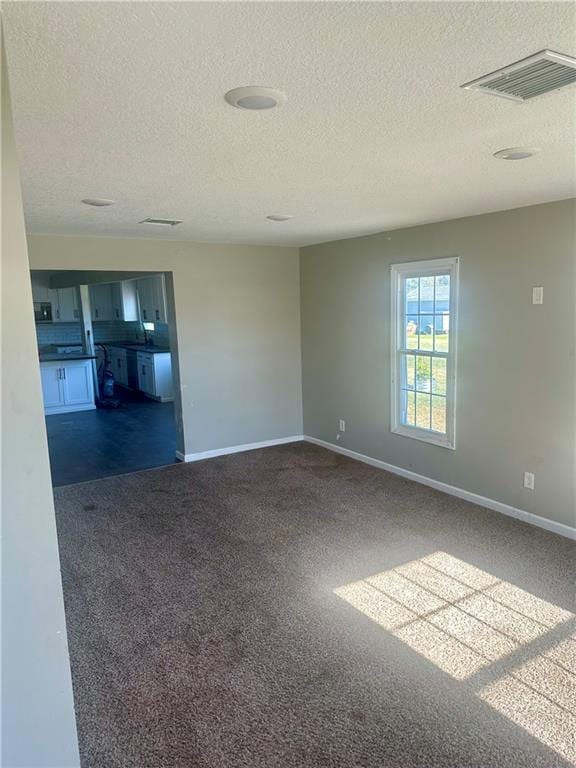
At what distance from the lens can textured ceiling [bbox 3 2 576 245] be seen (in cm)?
126

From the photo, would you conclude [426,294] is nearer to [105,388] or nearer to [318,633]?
[318,633]

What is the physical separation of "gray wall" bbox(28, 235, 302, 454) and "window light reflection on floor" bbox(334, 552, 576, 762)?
309cm

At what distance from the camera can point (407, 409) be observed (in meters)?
5.09

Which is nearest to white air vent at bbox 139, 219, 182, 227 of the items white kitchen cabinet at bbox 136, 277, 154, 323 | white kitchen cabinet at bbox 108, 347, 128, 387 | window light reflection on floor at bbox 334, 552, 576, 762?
window light reflection on floor at bbox 334, 552, 576, 762

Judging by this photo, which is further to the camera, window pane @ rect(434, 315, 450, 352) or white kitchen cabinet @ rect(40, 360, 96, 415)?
white kitchen cabinet @ rect(40, 360, 96, 415)

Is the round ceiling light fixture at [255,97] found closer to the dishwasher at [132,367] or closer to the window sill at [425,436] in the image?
the window sill at [425,436]

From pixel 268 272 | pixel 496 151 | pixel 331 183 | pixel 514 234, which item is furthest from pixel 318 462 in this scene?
pixel 496 151

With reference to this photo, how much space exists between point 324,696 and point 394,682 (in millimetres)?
345

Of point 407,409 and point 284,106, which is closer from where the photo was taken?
point 284,106

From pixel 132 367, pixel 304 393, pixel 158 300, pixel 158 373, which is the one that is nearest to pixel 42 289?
pixel 132 367

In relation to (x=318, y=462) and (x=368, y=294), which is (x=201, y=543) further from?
(x=368, y=294)

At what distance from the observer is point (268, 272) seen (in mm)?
6102

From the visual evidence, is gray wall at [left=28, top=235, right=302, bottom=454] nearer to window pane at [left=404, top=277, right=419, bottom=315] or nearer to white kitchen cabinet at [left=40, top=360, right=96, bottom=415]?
window pane at [left=404, top=277, right=419, bottom=315]

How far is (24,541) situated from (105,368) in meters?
8.46
